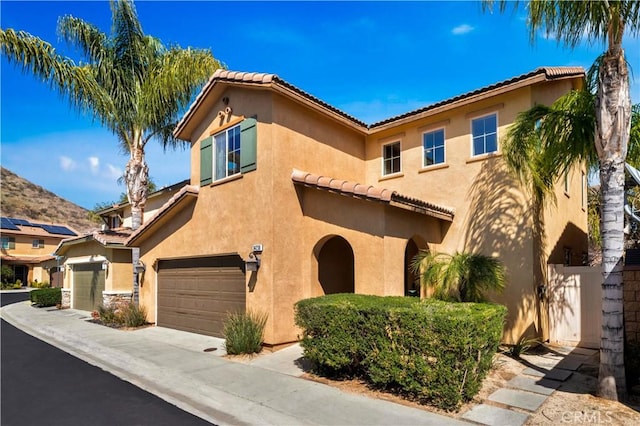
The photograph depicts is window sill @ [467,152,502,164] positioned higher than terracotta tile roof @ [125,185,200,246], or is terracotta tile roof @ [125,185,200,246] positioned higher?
window sill @ [467,152,502,164]

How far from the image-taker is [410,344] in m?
6.91

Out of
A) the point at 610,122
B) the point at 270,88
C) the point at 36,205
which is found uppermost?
the point at 36,205

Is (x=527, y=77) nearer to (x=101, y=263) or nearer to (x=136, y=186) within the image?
(x=136, y=186)

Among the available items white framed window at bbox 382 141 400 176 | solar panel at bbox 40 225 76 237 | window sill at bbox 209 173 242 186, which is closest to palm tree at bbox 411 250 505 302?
white framed window at bbox 382 141 400 176

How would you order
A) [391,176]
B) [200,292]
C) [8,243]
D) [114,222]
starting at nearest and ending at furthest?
[200,292] < [391,176] < [114,222] < [8,243]

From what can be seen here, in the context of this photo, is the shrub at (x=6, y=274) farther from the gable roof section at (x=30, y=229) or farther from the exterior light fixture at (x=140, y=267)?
the exterior light fixture at (x=140, y=267)

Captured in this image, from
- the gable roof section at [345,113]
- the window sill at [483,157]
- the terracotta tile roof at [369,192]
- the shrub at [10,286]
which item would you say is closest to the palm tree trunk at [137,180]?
the gable roof section at [345,113]

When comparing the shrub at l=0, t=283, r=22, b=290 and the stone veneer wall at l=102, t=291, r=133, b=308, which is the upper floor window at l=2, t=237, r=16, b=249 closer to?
the shrub at l=0, t=283, r=22, b=290

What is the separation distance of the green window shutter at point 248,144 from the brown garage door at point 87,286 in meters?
12.8

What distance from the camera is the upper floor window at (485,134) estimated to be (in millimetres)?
11922

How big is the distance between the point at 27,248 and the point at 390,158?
46.4 meters

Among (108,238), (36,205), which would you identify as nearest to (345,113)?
(108,238)

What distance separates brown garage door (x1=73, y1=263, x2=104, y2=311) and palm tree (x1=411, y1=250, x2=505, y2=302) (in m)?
17.1

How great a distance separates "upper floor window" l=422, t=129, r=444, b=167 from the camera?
43.1 feet
